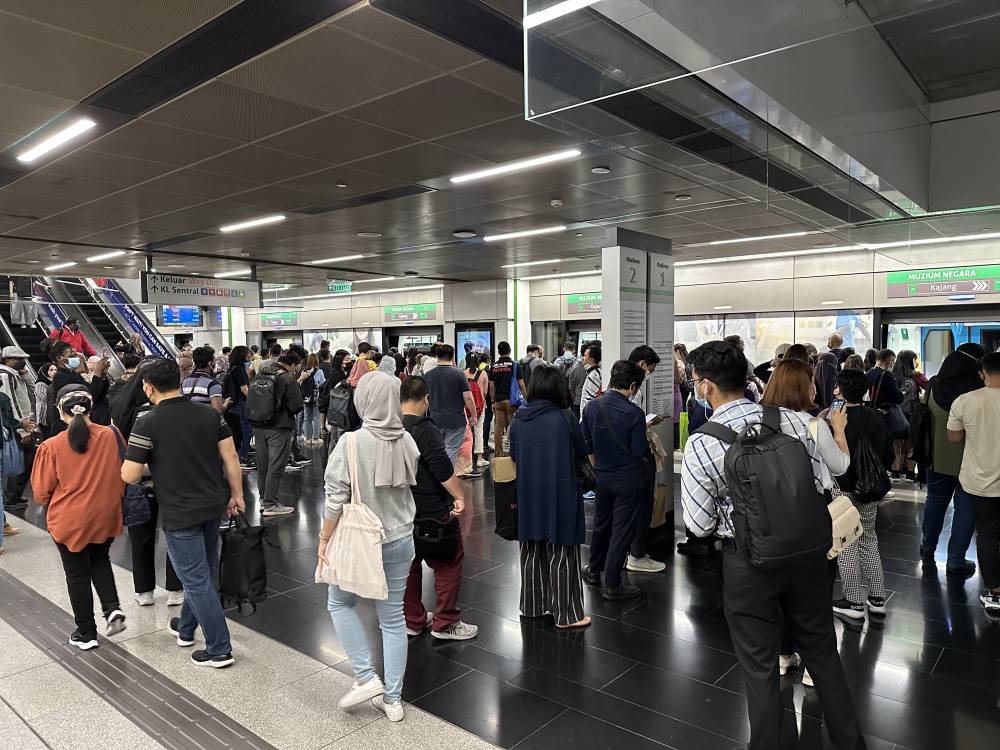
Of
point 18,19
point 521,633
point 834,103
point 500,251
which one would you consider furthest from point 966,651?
point 500,251

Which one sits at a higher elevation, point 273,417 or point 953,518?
point 273,417

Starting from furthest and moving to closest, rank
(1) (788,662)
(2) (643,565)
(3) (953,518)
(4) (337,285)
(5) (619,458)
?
(4) (337,285) < (2) (643,565) < (3) (953,518) < (5) (619,458) < (1) (788,662)

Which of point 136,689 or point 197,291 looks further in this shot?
point 197,291

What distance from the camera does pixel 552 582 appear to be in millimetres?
3898

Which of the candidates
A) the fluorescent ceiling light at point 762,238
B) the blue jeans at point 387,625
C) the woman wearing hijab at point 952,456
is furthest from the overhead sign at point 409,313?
the blue jeans at point 387,625

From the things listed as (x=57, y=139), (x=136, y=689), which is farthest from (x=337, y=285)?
(x=136, y=689)

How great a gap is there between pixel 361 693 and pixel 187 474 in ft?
4.39

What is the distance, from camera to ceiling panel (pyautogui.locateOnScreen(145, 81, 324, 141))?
4.33 meters

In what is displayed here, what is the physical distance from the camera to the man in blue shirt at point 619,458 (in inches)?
167

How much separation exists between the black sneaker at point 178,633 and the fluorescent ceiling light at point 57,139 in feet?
11.8

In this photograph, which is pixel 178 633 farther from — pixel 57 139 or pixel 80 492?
pixel 57 139

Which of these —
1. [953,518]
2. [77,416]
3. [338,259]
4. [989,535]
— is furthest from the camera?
[338,259]

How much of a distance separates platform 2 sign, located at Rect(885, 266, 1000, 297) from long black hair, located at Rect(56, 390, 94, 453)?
10.8 meters

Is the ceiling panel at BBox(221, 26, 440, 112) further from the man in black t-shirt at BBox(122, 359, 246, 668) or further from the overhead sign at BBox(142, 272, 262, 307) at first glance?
the overhead sign at BBox(142, 272, 262, 307)
